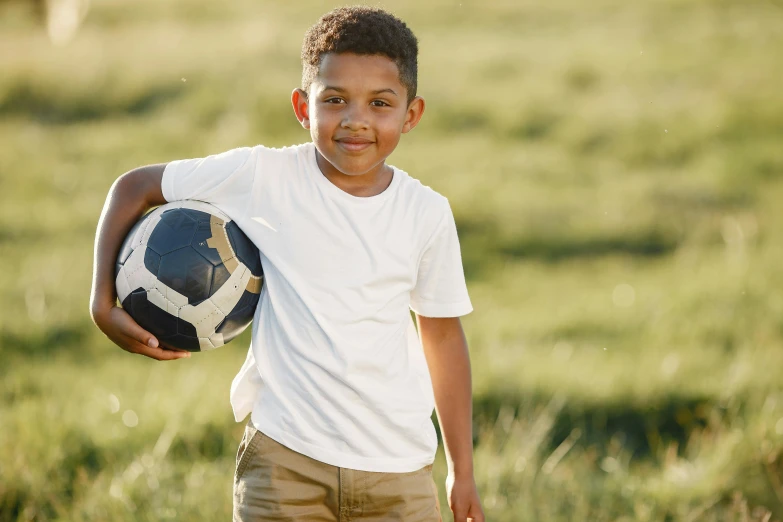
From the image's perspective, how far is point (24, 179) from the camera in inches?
385

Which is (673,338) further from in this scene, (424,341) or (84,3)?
(84,3)

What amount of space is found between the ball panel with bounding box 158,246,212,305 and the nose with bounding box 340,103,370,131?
0.60 m

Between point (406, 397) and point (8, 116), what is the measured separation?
10.5m

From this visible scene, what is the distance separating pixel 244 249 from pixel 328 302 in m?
0.33

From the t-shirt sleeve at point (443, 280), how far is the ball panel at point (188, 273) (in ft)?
2.19

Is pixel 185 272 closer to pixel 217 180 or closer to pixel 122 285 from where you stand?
pixel 122 285

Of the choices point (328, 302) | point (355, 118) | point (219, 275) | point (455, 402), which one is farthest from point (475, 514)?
point (355, 118)

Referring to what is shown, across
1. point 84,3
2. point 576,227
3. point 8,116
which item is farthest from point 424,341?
point 84,3

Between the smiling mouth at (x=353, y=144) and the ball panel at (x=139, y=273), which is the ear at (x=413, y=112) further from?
the ball panel at (x=139, y=273)

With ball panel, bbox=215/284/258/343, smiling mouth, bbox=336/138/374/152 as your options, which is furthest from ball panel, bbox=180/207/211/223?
smiling mouth, bbox=336/138/374/152

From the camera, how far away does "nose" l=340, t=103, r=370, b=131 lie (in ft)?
9.34

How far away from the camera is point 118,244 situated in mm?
3008

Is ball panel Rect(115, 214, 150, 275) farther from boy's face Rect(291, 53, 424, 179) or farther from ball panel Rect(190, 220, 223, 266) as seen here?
boy's face Rect(291, 53, 424, 179)

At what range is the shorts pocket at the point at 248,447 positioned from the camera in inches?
113
